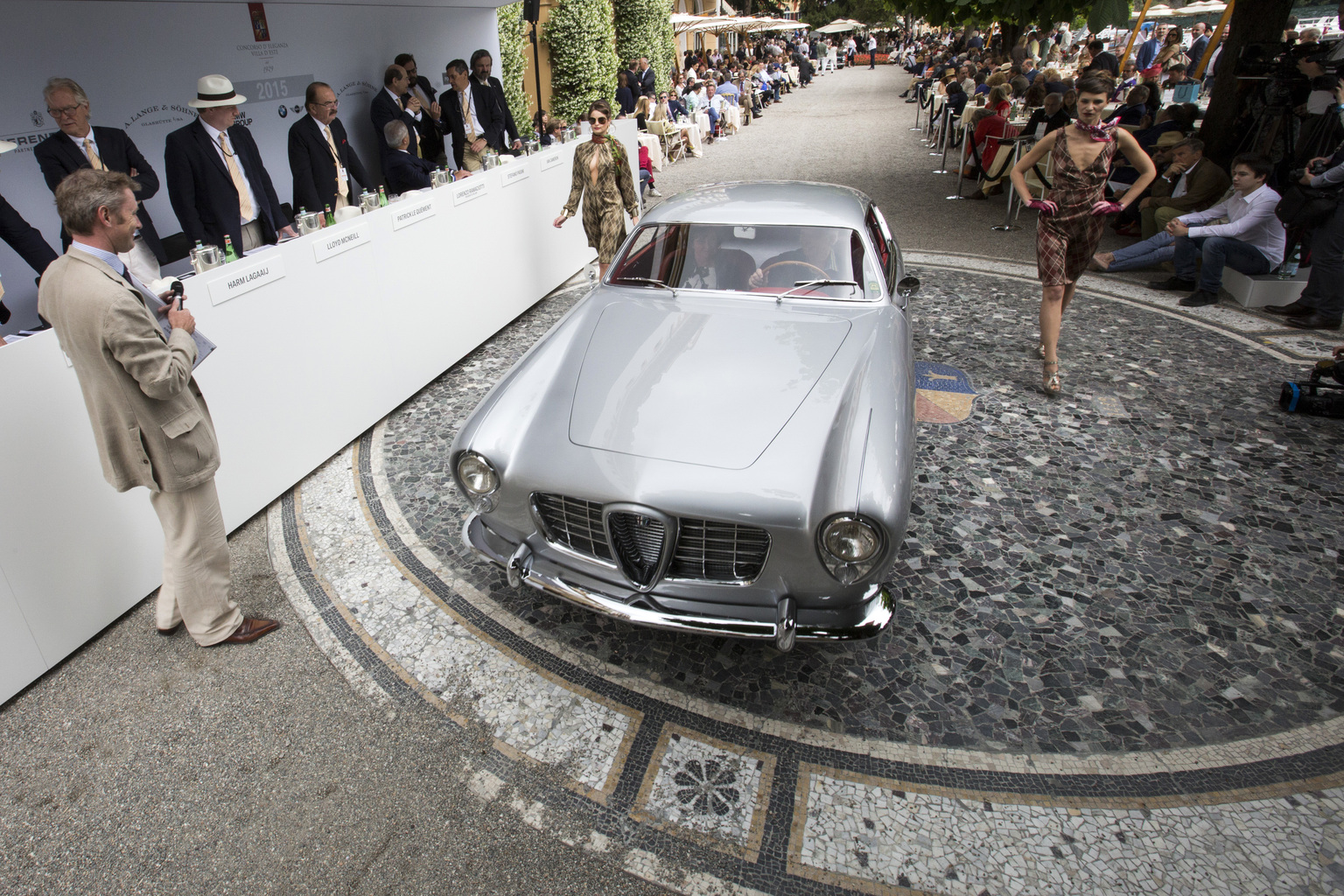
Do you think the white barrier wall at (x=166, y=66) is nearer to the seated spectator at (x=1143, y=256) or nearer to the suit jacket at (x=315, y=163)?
the suit jacket at (x=315, y=163)

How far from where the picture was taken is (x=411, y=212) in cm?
532

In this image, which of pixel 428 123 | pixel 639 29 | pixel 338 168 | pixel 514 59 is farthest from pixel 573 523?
pixel 639 29

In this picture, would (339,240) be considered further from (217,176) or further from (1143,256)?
(1143,256)

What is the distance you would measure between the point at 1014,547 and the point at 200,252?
4.43 meters

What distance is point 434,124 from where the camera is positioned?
27.8 feet

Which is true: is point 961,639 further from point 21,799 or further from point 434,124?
point 434,124

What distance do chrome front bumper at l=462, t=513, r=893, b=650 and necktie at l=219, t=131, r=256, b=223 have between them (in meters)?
4.70

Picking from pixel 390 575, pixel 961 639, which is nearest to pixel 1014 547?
pixel 961 639

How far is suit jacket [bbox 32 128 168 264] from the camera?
5129 millimetres

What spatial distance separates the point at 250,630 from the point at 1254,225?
318 inches

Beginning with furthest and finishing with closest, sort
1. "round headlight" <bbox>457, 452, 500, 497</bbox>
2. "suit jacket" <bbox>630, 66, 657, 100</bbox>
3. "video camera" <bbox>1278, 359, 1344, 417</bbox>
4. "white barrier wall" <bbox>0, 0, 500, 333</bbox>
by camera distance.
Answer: "suit jacket" <bbox>630, 66, 657, 100</bbox> → "white barrier wall" <bbox>0, 0, 500, 333</bbox> → "video camera" <bbox>1278, 359, 1344, 417</bbox> → "round headlight" <bbox>457, 452, 500, 497</bbox>

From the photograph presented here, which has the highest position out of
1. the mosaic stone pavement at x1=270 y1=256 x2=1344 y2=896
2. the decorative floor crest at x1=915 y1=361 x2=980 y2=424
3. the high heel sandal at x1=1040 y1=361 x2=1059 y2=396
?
the high heel sandal at x1=1040 y1=361 x2=1059 y2=396

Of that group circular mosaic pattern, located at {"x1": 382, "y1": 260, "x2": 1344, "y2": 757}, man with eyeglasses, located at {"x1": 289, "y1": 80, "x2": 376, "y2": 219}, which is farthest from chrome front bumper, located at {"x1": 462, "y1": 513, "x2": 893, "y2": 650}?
man with eyeglasses, located at {"x1": 289, "y1": 80, "x2": 376, "y2": 219}

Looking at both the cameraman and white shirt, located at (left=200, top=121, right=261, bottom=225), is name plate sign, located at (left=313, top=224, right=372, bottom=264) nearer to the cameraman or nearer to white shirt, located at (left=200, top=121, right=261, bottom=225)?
white shirt, located at (left=200, top=121, right=261, bottom=225)
